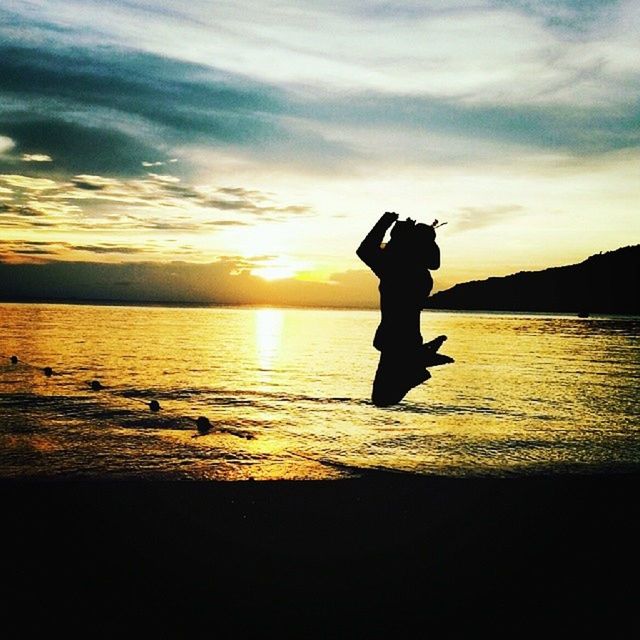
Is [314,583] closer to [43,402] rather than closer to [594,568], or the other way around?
[594,568]

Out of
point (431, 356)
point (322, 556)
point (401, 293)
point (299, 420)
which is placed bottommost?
point (299, 420)

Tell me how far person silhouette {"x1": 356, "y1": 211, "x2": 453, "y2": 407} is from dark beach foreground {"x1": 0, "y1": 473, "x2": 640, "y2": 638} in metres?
2.21

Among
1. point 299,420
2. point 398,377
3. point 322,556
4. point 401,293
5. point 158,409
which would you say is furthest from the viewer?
point 158,409

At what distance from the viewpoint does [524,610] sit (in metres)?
6.23

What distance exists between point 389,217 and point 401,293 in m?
1.07

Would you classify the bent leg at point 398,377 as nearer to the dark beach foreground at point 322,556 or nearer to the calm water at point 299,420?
the dark beach foreground at point 322,556

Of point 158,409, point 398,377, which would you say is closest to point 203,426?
point 158,409

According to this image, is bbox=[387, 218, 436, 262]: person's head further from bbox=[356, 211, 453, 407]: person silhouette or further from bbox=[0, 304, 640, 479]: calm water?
bbox=[0, 304, 640, 479]: calm water

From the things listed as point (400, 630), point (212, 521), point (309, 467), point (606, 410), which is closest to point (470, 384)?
point (606, 410)

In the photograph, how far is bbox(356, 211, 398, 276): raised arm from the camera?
7945mm

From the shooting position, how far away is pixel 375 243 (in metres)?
7.99

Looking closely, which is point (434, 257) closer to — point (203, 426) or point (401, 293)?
point (401, 293)

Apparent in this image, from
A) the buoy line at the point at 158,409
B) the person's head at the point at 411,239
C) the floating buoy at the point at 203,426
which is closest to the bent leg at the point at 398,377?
the person's head at the point at 411,239

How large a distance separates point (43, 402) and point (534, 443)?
722 inches
